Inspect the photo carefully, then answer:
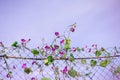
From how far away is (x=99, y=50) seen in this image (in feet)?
19.0

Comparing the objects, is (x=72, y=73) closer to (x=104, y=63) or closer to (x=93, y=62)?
(x=93, y=62)

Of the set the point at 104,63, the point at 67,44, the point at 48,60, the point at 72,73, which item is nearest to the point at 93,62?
the point at 104,63

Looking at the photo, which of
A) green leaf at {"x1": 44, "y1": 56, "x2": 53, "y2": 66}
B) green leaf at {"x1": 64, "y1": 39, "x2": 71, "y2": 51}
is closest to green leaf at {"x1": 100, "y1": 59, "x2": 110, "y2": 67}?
green leaf at {"x1": 64, "y1": 39, "x2": 71, "y2": 51}

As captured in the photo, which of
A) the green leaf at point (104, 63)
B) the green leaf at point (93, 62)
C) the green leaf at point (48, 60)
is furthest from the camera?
the green leaf at point (104, 63)

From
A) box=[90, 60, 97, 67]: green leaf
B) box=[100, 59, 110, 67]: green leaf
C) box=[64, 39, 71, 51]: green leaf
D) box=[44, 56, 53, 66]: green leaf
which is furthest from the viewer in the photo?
box=[100, 59, 110, 67]: green leaf

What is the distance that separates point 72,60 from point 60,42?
44 centimetres

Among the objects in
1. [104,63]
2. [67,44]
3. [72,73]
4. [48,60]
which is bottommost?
[72,73]

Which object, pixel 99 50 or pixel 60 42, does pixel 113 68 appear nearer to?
pixel 99 50

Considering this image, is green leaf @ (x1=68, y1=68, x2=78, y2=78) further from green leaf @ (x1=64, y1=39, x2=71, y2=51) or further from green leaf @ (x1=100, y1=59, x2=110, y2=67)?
green leaf @ (x1=100, y1=59, x2=110, y2=67)

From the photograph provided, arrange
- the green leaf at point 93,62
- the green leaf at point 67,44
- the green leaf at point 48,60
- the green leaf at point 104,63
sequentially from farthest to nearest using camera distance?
the green leaf at point 104,63, the green leaf at point 93,62, the green leaf at point 67,44, the green leaf at point 48,60

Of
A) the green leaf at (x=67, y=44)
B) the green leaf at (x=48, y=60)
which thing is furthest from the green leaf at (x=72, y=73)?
the green leaf at (x=48, y=60)

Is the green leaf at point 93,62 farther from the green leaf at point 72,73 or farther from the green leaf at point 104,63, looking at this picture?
the green leaf at point 72,73

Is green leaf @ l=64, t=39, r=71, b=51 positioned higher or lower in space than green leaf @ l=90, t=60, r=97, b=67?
higher

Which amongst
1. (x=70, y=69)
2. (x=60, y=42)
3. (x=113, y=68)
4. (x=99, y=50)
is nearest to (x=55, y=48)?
(x=60, y=42)
